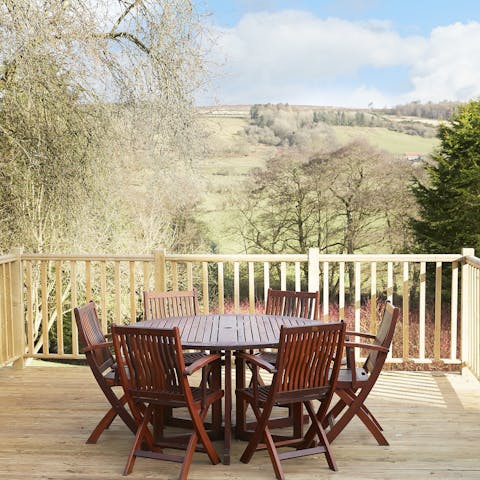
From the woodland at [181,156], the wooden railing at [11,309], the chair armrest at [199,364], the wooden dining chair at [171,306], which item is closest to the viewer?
the chair armrest at [199,364]

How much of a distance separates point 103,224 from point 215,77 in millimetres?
4531

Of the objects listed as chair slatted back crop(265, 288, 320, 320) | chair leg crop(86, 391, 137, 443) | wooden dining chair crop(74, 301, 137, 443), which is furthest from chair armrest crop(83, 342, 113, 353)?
chair slatted back crop(265, 288, 320, 320)

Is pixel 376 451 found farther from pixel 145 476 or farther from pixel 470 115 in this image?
pixel 470 115

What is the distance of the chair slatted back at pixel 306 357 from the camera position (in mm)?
3410

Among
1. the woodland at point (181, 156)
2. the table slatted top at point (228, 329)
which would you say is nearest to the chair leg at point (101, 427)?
the table slatted top at point (228, 329)

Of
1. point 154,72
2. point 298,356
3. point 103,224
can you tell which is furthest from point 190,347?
point 103,224

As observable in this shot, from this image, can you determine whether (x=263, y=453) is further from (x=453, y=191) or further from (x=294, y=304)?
(x=453, y=191)

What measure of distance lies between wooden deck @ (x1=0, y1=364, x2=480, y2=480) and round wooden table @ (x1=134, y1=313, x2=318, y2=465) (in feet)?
1.40

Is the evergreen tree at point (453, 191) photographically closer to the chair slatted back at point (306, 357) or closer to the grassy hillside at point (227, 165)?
the grassy hillside at point (227, 165)

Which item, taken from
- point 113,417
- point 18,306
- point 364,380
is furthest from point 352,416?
point 18,306

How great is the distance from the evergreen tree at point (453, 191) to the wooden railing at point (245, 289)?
0.76 m

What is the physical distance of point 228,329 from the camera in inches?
166

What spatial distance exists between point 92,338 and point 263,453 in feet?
3.93

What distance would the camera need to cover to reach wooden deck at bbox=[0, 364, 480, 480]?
364 centimetres
